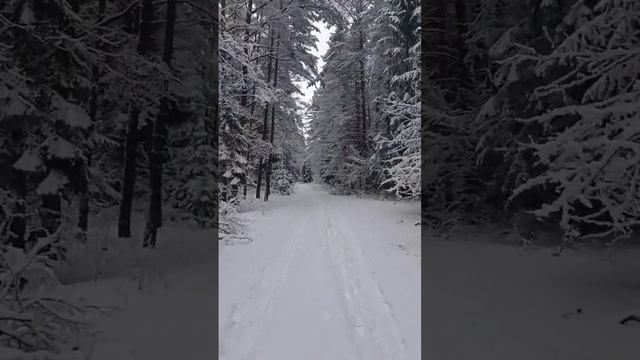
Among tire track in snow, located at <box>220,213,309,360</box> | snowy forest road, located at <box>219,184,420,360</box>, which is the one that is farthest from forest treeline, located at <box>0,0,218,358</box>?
snowy forest road, located at <box>219,184,420,360</box>

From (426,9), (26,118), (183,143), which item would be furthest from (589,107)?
(183,143)

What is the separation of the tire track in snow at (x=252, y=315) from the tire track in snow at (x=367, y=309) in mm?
1136

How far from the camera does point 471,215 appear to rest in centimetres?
1337

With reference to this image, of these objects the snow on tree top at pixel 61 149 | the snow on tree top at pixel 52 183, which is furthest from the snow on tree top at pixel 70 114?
the snow on tree top at pixel 52 183

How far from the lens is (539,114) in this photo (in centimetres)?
876

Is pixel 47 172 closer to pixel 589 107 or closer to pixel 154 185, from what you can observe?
pixel 154 185

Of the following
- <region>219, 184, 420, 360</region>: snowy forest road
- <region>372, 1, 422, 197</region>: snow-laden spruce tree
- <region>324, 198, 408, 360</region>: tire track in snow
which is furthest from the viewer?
<region>372, 1, 422, 197</region>: snow-laden spruce tree

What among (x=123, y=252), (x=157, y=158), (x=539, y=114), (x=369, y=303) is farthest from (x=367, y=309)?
(x=157, y=158)

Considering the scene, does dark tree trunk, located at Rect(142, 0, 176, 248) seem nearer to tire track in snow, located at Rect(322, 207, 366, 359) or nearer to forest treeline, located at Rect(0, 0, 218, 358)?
forest treeline, located at Rect(0, 0, 218, 358)

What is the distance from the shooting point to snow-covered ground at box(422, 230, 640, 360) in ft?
15.7

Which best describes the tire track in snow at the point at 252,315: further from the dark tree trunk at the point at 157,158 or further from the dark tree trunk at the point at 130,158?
the dark tree trunk at the point at 130,158

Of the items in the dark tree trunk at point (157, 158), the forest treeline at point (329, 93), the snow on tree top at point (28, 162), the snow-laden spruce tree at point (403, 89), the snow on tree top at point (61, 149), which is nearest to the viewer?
the snow on tree top at point (28, 162)

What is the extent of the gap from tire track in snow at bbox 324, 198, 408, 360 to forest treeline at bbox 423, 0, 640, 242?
222 cm

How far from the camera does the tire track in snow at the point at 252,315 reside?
5.12 metres
